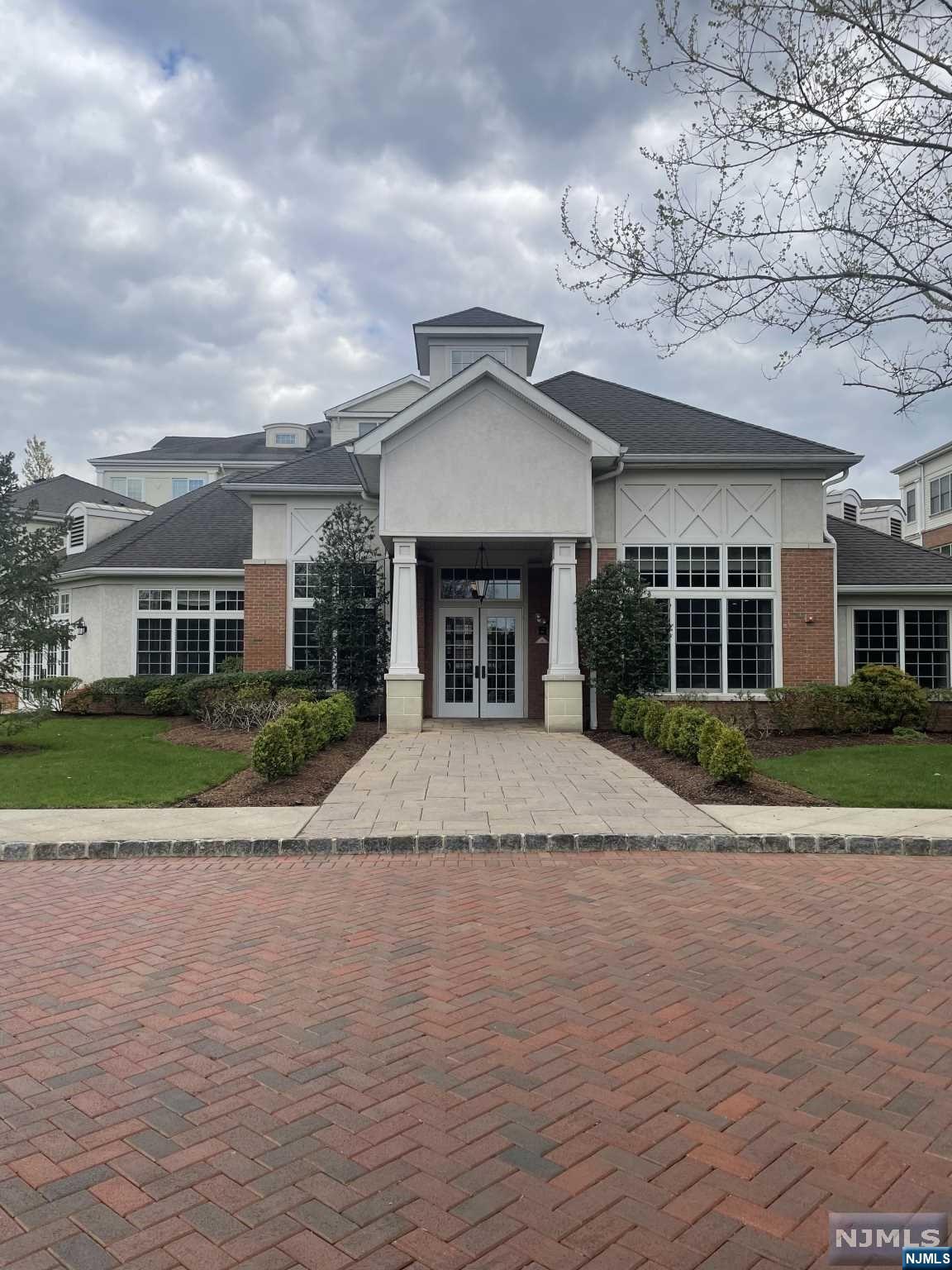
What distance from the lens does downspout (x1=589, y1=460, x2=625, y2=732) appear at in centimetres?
1859

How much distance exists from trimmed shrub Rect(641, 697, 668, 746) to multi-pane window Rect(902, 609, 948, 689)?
7.92m

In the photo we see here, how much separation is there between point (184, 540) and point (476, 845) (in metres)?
17.6

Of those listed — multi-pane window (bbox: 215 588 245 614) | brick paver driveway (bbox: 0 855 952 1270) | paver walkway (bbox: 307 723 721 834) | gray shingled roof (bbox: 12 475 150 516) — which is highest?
gray shingled roof (bbox: 12 475 150 516)

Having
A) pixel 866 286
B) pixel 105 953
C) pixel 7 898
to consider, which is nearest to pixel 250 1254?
pixel 105 953

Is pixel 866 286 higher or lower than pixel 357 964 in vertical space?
higher

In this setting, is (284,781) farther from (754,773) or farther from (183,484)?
(183,484)

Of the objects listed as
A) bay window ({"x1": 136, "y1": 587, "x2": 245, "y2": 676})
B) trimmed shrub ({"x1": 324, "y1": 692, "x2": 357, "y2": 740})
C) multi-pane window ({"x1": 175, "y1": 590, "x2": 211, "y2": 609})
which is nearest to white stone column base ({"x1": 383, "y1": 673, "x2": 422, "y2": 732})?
trimmed shrub ({"x1": 324, "y1": 692, "x2": 357, "y2": 740})

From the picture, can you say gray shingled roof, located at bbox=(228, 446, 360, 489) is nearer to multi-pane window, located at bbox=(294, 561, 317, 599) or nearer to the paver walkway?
multi-pane window, located at bbox=(294, 561, 317, 599)

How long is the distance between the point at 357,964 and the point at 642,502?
15646mm

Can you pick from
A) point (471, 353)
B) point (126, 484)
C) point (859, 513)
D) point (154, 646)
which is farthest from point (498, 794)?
point (126, 484)

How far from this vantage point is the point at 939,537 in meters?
38.5

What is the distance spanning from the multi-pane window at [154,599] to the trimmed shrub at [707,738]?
15098 millimetres

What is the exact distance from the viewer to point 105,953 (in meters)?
5.57

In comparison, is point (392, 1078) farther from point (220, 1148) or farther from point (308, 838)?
point (308, 838)
